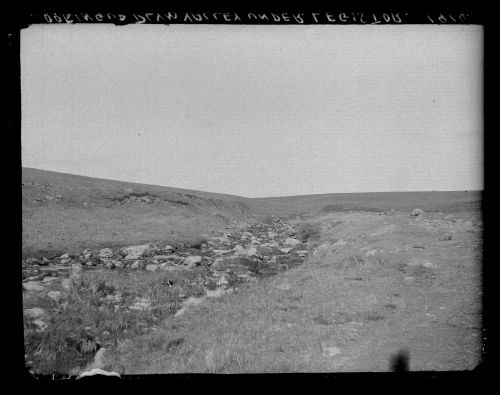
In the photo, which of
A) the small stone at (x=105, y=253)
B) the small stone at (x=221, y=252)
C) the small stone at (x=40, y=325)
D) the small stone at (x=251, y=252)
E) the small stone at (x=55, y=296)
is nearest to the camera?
the small stone at (x=40, y=325)

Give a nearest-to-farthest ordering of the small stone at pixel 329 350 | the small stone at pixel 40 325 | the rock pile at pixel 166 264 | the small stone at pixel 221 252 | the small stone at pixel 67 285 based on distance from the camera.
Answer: the small stone at pixel 329 350
the small stone at pixel 40 325
the small stone at pixel 67 285
the rock pile at pixel 166 264
the small stone at pixel 221 252

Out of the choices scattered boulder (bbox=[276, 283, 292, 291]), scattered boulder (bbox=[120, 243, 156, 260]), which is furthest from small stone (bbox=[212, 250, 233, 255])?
scattered boulder (bbox=[276, 283, 292, 291])

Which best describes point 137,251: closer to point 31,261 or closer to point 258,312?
point 31,261

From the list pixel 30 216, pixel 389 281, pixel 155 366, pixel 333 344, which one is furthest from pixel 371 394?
pixel 30 216

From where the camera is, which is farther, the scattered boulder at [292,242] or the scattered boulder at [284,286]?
the scattered boulder at [292,242]

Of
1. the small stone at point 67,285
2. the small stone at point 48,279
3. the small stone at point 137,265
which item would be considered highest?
the small stone at point 48,279

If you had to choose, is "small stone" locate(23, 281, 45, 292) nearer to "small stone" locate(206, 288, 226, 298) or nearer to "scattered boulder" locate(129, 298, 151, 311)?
"scattered boulder" locate(129, 298, 151, 311)

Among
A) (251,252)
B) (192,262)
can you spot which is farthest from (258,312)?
(251,252)

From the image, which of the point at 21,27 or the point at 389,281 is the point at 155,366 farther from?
the point at 389,281

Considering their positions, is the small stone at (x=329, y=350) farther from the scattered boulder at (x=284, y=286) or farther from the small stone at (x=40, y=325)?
the small stone at (x=40, y=325)

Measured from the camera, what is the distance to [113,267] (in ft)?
31.9

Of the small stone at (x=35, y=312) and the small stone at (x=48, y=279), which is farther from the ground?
the small stone at (x=48, y=279)

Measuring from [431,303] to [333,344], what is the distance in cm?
253

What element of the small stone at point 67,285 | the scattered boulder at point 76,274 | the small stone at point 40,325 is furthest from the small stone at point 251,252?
the small stone at point 40,325
